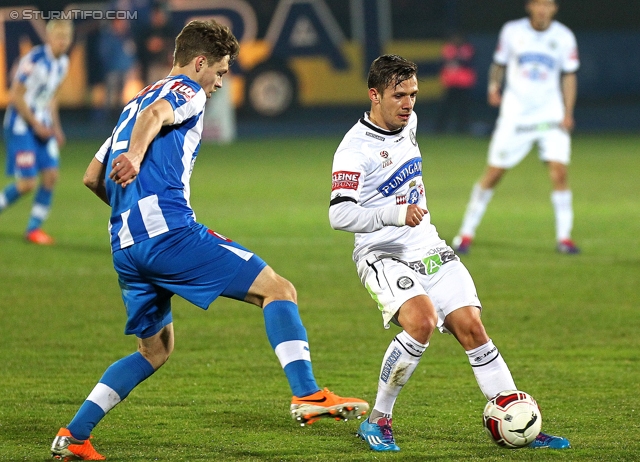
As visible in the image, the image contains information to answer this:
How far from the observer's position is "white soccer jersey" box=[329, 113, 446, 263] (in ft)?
15.9

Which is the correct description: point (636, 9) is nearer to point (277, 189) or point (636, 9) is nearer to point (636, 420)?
point (277, 189)

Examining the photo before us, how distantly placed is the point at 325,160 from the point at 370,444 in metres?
14.8

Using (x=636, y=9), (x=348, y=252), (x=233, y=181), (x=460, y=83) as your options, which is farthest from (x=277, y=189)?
(x=636, y=9)

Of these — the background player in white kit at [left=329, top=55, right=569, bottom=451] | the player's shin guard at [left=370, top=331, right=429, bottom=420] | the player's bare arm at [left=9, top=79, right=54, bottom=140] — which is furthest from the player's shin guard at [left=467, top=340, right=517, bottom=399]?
the player's bare arm at [left=9, top=79, right=54, bottom=140]

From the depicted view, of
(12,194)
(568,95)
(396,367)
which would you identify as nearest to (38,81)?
(12,194)

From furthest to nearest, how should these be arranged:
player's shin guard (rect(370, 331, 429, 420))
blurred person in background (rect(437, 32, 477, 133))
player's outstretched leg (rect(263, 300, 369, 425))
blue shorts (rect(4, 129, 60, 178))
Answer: blurred person in background (rect(437, 32, 477, 133)) < blue shorts (rect(4, 129, 60, 178)) < player's shin guard (rect(370, 331, 429, 420)) < player's outstretched leg (rect(263, 300, 369, 425))

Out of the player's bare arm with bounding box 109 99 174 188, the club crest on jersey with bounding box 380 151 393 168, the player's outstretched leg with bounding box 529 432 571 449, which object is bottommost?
the player's outstretched leg with bounding box 529 432 571 449

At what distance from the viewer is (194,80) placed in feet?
15.3

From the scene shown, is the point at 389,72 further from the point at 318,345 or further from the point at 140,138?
the point at 318,345

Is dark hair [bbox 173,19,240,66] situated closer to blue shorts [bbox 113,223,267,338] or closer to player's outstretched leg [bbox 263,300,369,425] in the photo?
blue shorts [bbox 113,223,267,338]

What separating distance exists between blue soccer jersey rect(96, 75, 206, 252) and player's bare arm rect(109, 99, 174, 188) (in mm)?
58

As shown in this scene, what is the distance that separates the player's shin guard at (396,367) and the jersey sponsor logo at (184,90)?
53.6 inches

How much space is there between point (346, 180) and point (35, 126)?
6.79 metres

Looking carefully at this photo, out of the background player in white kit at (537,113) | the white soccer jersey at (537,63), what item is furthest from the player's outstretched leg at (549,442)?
the white soccer jersey at (537,63)
